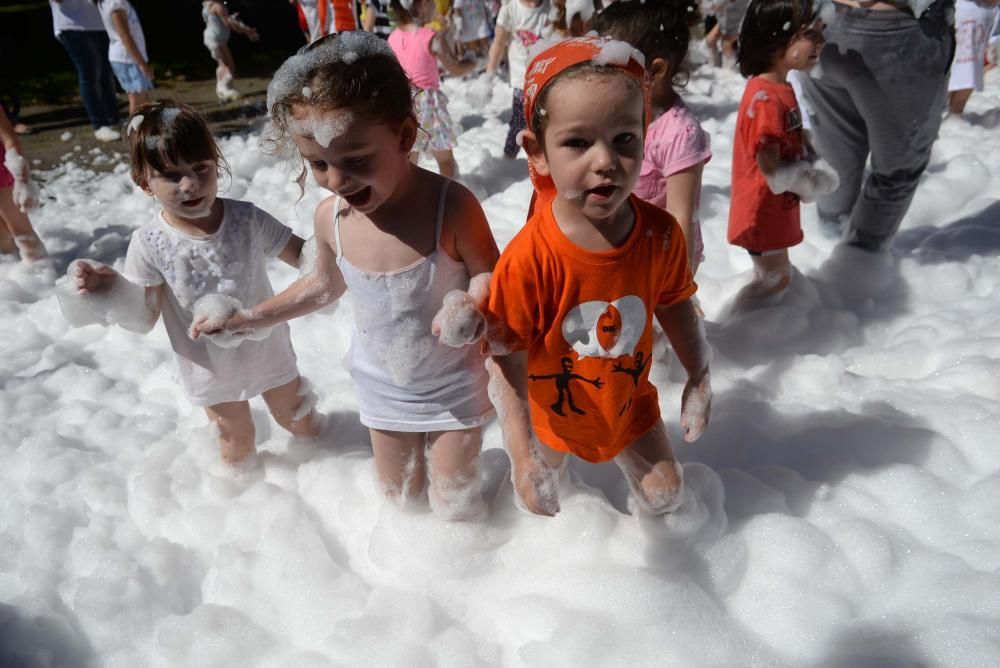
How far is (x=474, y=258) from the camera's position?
5.56 feet

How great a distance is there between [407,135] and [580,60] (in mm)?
474

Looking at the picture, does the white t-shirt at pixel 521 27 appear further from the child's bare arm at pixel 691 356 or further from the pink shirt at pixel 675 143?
the child's bare arm at pixel 691 356

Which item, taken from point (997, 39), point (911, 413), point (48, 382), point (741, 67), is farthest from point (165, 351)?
point (997, 39)

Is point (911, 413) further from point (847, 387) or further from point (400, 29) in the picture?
point (400, 29)

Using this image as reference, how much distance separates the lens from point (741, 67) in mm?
2508

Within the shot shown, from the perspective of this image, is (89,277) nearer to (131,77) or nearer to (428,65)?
(428,65)

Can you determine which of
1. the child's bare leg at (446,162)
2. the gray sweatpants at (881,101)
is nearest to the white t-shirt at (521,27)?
the child's bare leg at (446,162)

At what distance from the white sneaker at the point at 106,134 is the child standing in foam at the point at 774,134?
5.11 m

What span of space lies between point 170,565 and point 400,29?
3626 millimetres

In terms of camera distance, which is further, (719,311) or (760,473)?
(719,311)

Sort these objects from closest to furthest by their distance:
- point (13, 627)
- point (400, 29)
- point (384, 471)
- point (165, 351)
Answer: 1. point (13, 627)
2. point (384, 471)
3. point (165, 351)
4. point (400, 29)

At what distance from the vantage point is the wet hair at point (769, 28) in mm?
2312

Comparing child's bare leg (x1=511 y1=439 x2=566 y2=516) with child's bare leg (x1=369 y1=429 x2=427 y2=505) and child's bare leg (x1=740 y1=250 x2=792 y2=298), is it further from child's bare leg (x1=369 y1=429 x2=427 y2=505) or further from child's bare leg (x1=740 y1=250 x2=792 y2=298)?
child's bare leg (x1=740 y1=250 x2=792 y2=298)

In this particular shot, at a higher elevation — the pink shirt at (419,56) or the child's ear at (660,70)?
the child's ear at (660,70)
